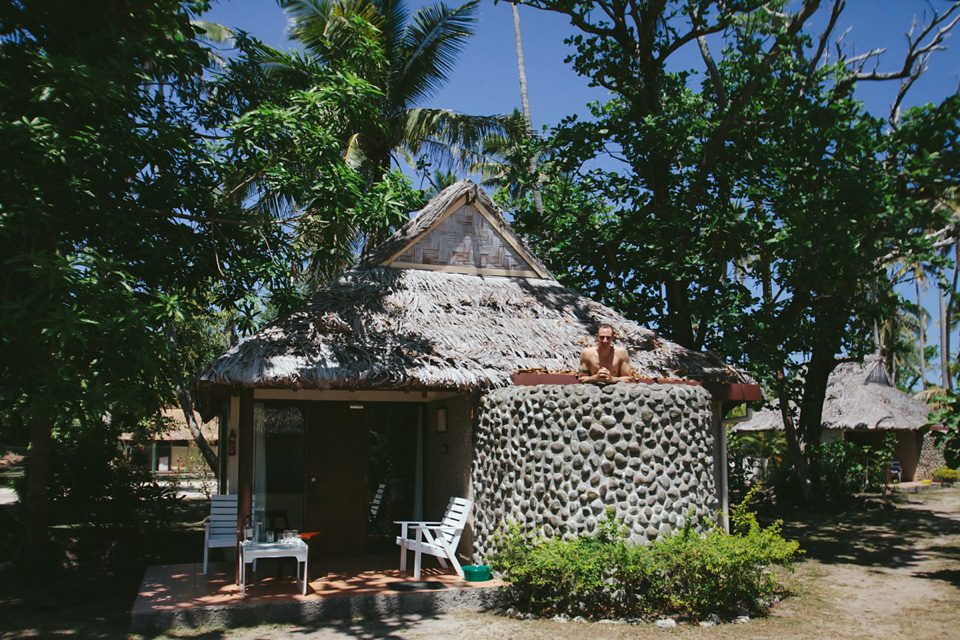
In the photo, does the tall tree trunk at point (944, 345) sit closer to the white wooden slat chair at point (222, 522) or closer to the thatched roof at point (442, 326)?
the thatched roof at point (442, 326)

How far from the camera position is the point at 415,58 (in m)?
16.8

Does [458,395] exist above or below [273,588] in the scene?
above

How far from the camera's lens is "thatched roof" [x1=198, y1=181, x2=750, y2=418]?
838 cm

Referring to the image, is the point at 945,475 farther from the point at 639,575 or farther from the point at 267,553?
the point at 267,553

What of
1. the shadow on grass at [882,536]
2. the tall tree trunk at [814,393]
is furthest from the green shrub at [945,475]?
the tall tree trunk at [814,393]

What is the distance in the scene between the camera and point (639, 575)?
738 centimetres

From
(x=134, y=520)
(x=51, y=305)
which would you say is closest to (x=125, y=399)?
(x=51, y=305)

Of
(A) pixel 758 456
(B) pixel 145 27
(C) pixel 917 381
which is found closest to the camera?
(B) pixel 145 27

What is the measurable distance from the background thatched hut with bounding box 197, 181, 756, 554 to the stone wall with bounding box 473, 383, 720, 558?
0.09 feet

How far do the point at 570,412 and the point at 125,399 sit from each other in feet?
14.3

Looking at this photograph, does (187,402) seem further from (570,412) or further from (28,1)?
(570,412)

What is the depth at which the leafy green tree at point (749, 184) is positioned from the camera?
34.4 ft

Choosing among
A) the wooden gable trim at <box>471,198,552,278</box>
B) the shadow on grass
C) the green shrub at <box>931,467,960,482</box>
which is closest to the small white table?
the wooden gable trim at <box>471,198,552,278</box>

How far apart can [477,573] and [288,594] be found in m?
2.00
